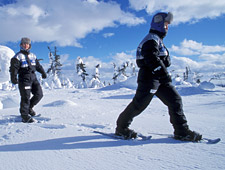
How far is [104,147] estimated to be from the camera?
1788mm

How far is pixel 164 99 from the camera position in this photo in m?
2.12

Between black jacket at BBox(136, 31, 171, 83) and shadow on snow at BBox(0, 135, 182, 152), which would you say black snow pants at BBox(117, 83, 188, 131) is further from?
shadow on snow at BBox(0, 135, 182, 152)

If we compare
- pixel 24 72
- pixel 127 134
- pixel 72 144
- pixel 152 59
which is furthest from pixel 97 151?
pixel 24 72

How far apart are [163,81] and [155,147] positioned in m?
0.77

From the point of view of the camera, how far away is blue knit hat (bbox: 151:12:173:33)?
2143 mm

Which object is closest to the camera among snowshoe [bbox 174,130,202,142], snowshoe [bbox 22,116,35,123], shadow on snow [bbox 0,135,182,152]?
shadow on snow [bbox 0,135,182,152]

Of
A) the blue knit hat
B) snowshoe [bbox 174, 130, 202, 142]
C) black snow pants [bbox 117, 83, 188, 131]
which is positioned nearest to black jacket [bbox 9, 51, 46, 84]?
black snow pants [bbox 117, 83, 188, 131]

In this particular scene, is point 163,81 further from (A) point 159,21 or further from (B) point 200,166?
(B) point 200,166

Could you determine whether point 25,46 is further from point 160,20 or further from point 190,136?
point 190,136

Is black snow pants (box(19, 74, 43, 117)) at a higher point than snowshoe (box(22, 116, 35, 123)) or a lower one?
higher

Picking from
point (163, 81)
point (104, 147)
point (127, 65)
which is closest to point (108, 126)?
point (104, 147)

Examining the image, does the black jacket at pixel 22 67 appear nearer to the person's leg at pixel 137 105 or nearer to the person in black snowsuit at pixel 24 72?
the person in black snowsuit at pixel 24 72

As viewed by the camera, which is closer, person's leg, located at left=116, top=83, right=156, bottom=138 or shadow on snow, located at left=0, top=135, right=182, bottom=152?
shadow on snow, located at left=0, top=135, right=182, bottom=152

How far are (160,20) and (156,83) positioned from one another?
812mm
